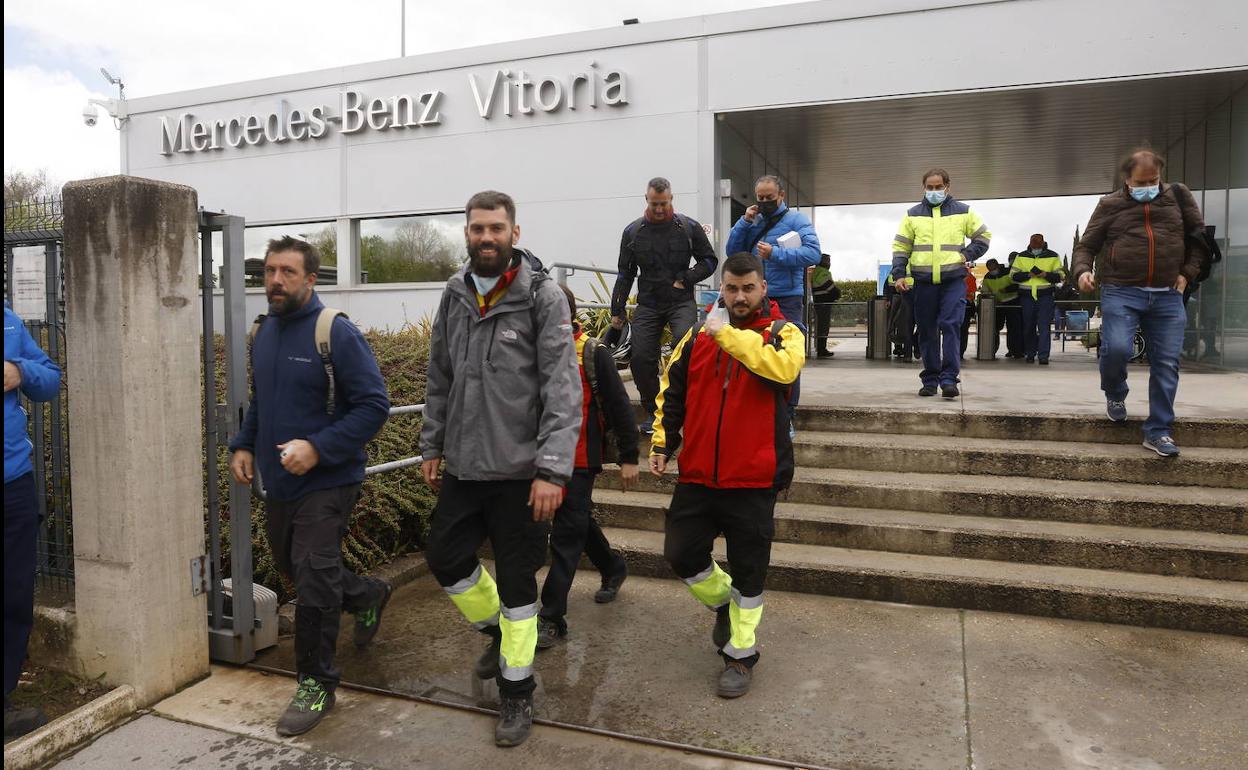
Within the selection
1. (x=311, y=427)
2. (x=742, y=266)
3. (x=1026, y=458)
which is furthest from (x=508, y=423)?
(x=1026, y=458)

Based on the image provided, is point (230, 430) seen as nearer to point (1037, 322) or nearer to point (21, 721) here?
point (21, 721)

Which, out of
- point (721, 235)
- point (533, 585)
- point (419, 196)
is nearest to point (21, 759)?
point (533, 585)

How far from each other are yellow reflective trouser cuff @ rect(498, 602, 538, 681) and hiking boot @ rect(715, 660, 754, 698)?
2.63ft

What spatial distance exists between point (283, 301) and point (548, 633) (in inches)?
76.0

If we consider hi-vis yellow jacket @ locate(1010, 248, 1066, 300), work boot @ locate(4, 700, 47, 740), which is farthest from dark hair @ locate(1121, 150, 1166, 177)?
hi-vis yellow jacket @ locate(1010, 248, 1066, 300)

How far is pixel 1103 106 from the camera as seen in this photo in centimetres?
1137

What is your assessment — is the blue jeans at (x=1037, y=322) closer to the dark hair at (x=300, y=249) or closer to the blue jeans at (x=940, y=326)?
the blue jeans at (x=940, y=326)

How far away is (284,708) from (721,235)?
9499 mm

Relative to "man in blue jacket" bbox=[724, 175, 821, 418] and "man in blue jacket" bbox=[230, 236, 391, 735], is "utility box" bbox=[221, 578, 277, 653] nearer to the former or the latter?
"man in blue jacket" bbox=[230, 236, 391, 735]

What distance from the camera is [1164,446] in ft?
17.4

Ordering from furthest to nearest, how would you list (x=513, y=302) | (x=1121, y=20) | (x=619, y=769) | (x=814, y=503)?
(x=1121, y=20), (x=814, y=503), (x=513, y=302), (x=619, y=769)

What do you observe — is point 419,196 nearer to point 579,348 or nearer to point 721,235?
point 721,235

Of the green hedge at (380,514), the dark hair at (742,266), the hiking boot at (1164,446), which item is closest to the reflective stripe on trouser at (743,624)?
the dark hair at (742,266)

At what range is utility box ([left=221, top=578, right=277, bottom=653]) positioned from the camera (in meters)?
4.10
